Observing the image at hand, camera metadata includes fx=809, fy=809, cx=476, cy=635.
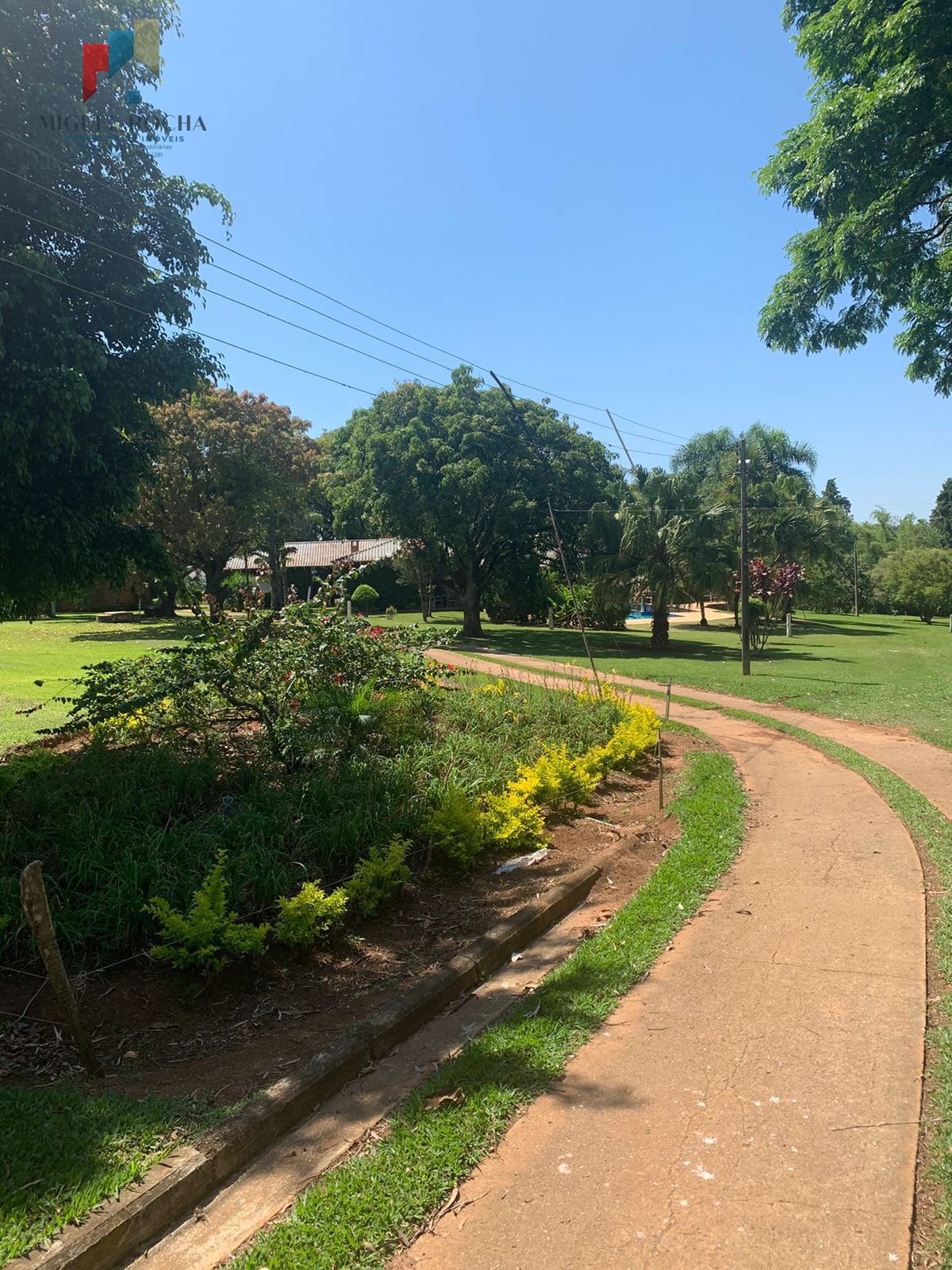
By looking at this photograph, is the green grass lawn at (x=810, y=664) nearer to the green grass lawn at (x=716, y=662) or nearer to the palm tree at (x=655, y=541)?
the green grass lawn at (x=716, y=662)

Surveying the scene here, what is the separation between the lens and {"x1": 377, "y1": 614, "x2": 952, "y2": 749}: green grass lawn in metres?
14.3

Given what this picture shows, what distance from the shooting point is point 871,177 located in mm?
8766

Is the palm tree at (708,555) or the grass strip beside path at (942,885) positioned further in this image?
the palm tree at (708,555)

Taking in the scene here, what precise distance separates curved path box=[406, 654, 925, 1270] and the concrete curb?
77cm

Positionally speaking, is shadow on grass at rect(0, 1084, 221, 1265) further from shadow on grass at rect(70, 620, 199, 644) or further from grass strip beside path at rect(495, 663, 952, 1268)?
shadow on grass at rect(70, 620, 199, 644)

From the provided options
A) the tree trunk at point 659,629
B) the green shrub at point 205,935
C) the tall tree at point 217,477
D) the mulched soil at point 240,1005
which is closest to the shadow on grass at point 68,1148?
the mulched soil at point 240,1005

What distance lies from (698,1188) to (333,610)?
258 inches

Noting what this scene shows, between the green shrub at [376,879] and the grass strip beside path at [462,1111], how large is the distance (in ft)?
3.78

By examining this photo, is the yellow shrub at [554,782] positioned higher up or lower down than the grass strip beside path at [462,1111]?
higher up

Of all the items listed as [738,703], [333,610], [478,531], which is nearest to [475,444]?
[478,531]

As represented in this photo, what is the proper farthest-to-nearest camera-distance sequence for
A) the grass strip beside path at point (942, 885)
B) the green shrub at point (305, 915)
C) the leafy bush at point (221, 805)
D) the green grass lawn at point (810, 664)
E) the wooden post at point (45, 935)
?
the green grass lawn at point (810, 664)
the leafy bush at point (221, 805)
the green shrub at point (305, 915)
the wooden post at point (45, 935)
the grass strip beside path at point (942, 885)

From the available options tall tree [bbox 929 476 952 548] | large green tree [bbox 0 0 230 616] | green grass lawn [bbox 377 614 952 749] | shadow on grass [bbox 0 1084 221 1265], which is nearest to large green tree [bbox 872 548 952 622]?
green grass lawn [bbox 377 614 952 749]

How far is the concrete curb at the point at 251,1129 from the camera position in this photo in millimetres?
2346

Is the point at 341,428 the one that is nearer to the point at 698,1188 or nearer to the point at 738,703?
the point at 738,703
